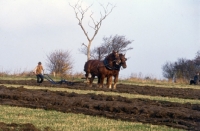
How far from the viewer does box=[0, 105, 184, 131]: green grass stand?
12.2 meters

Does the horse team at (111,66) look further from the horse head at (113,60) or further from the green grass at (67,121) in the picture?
the green grass at (67,121)

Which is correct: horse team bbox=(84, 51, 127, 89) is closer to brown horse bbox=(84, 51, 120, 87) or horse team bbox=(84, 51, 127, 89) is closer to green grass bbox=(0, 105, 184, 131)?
brown horse bbox=(84, 51, 120, 87)

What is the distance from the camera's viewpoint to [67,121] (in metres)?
13.4

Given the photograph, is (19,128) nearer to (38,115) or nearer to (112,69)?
(38,115)

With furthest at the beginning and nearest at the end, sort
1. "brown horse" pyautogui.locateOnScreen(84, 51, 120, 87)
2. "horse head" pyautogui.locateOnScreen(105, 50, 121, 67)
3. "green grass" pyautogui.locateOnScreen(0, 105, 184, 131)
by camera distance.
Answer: "brown horse" pyautogui.locateOnScreen(84, 51, 120, 87)
"horse head" pyautogui.locateOnScreen(105, 50, 121, 67)
"green grass" pyautogui.locateOnScreen(0, 105, 184, 131)

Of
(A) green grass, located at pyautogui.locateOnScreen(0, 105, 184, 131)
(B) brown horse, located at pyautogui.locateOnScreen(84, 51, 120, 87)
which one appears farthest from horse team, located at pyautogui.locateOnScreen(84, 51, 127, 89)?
(A) green grass, located at pyautogui.locateOnScreen(0, 105, 184, 131)

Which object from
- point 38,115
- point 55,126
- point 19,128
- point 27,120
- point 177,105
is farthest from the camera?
point 177,105

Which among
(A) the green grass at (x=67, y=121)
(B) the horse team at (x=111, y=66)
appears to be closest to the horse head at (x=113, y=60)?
(B) the horse team at (x=111, y=66)

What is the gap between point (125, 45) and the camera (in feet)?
260

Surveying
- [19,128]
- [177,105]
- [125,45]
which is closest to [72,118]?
[19,128]

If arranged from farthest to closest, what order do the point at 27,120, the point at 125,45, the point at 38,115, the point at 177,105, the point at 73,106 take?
the point at 125,45 < the point at 177,105 < the point at 73,106 < the point at 38,115 < the point at 27,120

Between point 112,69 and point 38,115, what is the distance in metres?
16.8

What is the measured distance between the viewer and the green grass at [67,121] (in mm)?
12250

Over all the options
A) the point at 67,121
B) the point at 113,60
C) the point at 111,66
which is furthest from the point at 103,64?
the point at 67,121
